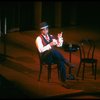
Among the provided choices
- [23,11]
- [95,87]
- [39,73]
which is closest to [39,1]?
[23,11]

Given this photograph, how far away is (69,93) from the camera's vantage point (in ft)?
35.8

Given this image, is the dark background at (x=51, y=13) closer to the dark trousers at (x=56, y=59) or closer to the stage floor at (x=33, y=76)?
the stage floor at (x=33, y=76)

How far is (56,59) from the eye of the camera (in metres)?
11.9

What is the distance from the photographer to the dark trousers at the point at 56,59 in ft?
38.8

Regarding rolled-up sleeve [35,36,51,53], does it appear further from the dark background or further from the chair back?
the dark background

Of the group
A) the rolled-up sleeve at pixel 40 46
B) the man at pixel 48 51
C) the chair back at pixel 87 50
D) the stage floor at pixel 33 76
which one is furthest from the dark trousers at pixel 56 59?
the chair back at pixel 87 50

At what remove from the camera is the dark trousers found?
38.8 feet

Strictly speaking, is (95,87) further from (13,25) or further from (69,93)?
(13,25)

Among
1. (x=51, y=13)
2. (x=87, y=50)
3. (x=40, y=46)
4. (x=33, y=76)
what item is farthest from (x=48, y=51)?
(x=51, y=13)

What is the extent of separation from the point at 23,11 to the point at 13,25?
2.54ft

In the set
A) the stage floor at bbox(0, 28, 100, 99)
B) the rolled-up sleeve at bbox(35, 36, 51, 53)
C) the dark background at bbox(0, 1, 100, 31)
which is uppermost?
the rolled-up sleeve at bbox(35, 36, 51, 53)

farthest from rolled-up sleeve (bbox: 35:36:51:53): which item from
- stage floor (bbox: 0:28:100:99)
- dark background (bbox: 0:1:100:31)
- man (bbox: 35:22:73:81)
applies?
dark background (bbox: 0:1:100:31)

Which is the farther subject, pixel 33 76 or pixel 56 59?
pixel 33 76

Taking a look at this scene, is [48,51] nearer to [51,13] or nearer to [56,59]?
[56,59]
